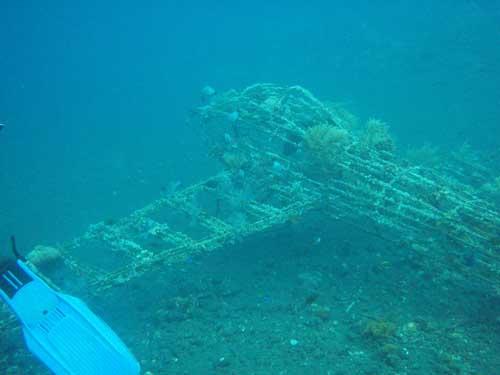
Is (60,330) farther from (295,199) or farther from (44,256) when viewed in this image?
(295,199)

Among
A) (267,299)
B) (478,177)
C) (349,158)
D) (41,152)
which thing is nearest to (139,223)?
(267,299)

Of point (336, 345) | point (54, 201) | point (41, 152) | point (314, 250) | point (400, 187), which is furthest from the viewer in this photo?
point (41, 152)

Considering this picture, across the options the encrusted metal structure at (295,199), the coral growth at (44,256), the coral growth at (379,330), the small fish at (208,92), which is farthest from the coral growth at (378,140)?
the coral growth at (44,256)

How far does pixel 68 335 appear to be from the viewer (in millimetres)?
4117

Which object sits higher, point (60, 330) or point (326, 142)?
point (326, 142)

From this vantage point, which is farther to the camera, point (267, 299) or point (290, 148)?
point (290, 148)

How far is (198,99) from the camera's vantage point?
2473cm

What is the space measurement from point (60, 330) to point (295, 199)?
4463 millimetres

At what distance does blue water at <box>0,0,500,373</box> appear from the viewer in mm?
14062

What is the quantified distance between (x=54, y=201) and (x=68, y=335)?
41.6ft

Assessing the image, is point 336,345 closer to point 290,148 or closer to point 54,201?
point 290,148

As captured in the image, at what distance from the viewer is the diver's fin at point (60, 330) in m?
3.91

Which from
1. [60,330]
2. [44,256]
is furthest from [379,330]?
[44,256]

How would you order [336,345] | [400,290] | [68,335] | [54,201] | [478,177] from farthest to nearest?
1. [54,201]
2. [478,177]
3. [400,290]
4. [336,345]
5. [68,335]
